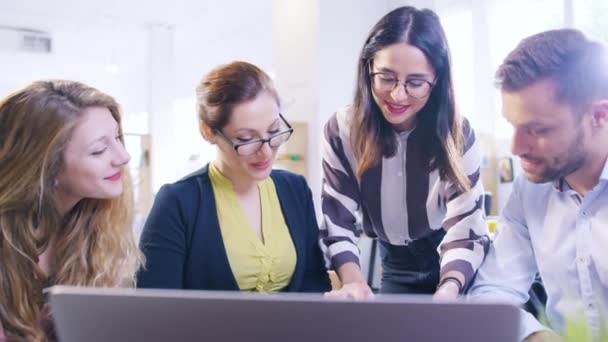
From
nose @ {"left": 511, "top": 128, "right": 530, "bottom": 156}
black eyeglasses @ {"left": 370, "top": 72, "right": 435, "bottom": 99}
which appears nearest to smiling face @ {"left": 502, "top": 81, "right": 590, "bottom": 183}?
nose @ {"left": 511, "top": 128, "right": 530, "bottom": 156}

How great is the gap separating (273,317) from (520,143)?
725 mm

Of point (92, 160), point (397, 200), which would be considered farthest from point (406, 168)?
point (92, 160)

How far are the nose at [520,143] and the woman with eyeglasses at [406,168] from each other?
24cm

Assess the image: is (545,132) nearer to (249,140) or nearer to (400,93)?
(400,93)

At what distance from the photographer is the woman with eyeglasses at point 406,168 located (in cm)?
133

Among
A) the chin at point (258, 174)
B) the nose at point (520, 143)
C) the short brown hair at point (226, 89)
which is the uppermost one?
the short brown hair at point (226, 89)

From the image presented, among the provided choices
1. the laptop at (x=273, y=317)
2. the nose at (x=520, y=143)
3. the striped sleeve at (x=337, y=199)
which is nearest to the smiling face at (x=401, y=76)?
the striped sleeve at (x=337, y=199)

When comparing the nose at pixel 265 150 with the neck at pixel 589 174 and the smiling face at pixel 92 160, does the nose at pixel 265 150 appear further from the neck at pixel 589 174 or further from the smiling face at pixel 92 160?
the neck at pixel 589 174

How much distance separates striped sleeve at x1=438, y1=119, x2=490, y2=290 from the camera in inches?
51.8

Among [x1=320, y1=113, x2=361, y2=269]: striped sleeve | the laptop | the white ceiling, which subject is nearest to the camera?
the laptop

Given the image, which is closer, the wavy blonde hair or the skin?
the wavy blonde hair

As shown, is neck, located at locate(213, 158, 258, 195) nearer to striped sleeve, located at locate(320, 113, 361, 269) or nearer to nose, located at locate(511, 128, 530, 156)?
striped sleeve, located at locate(320, 113, 361, 269)

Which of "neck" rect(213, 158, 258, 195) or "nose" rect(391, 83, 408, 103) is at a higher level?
"nose" rect(391, 83, 408, 103)

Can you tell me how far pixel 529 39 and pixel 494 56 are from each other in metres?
2.92
